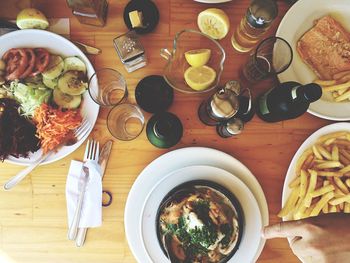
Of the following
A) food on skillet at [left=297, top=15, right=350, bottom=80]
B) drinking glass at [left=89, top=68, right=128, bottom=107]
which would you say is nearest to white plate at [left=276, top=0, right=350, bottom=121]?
food on skillet at [left=297, top=15, right=350, bottom=80]

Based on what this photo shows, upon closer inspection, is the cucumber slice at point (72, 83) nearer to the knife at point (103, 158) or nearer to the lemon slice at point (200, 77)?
the knife at point (103, 158)

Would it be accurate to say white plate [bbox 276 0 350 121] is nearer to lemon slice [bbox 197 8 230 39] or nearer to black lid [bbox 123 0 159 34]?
lemon slice [bbox 197 8 230 39]

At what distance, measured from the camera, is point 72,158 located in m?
1.24

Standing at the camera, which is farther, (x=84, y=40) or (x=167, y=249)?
(x=84, y=40)

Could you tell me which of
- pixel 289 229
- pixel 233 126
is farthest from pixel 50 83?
pixel 289 229

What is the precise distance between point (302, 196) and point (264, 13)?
53 centimetres

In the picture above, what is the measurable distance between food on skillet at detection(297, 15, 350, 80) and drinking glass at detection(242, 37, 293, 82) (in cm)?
7

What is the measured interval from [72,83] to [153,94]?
25 centimetres

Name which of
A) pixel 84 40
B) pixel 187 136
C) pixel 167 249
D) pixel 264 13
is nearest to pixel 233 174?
pixel 187 136

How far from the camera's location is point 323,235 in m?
0.87

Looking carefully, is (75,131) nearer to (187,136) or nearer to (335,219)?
(187,136)

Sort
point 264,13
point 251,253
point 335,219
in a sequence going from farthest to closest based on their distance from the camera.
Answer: point 251,253, point 264,13, point 335,219

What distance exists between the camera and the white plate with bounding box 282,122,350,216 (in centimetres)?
117

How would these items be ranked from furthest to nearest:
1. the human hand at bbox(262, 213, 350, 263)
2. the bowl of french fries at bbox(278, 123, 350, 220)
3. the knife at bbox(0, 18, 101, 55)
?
the knife at bbox(0, 18, 101, 55)
the bowl of french fries at bbox(278, 123, 350, 220)
the human hand at bbox(262, 213, 350, 263)
